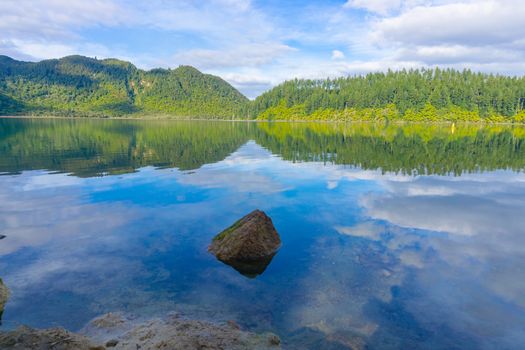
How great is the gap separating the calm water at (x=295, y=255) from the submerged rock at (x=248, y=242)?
0.72 meters

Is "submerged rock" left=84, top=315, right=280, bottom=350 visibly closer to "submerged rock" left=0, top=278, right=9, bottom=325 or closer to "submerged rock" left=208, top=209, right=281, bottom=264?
"submerged rock" left=0, top=278, right=9, bottom=325

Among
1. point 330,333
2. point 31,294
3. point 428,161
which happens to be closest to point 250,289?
point 330,333

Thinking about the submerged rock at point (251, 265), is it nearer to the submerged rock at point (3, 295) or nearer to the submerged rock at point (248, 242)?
the submerged rock at point (248, 242)

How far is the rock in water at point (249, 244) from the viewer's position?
16.4m

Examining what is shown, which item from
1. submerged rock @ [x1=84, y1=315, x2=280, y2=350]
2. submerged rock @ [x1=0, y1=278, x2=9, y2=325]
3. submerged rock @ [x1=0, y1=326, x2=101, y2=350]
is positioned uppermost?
submerged rock @ [x1=0, y1=326, x2=101, y2=350]

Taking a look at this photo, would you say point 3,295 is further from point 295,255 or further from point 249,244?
point 295,255

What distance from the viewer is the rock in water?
53.8 ft

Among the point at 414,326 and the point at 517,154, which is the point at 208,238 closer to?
the point at 414,326

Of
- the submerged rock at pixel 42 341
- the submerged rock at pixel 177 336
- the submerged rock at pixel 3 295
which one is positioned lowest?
the submerged rock at pixel 3 295

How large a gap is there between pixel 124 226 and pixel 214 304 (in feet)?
37.0

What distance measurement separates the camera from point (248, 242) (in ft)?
55.4

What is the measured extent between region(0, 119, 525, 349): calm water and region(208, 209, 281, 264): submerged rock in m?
0.72

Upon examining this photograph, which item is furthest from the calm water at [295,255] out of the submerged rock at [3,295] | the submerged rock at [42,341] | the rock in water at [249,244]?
the submerged rock at [42,341]

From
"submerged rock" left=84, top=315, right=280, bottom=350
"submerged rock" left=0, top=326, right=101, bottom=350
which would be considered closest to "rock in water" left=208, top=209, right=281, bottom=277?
"submerged rock" left=84, top=315, right=280, bottom=350
